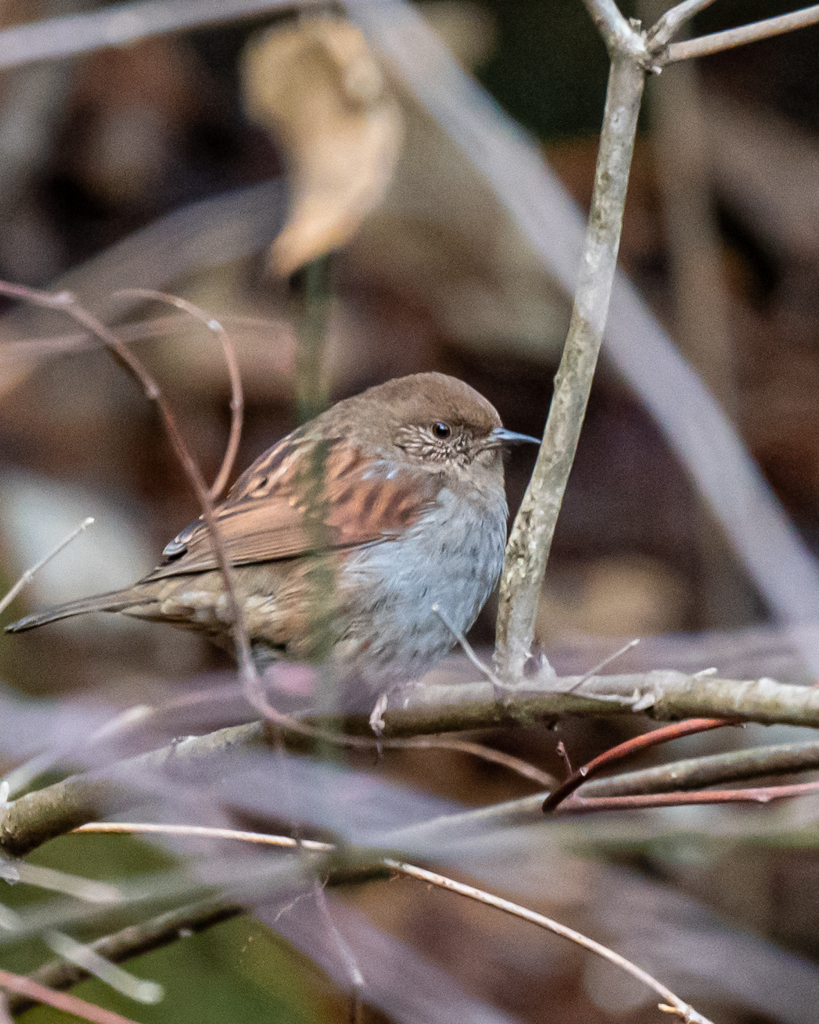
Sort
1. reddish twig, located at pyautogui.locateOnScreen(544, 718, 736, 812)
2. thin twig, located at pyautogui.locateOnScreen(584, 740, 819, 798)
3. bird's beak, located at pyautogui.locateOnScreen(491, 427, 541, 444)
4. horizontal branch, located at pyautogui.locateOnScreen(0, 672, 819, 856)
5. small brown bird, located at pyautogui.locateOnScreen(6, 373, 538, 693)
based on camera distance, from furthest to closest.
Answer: bird's beak, located at pyautogui.locateOnScreen(491, 427, 541, 444) < small brown bird, located at pyautogui.locateOnScreen(6, 373, 538, 693) < thin twig, located at pyautogui.locateOnScreen(584, 740, 819, 798) < reddish twig, located at pyautogui.locateOnScreen(544, 718, 736, 812) < horizontal branch, located at pyautogui.locateOnScreen(0, 672, 819, 856)

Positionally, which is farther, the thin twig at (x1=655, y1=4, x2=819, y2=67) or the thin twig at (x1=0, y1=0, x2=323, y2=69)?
the thin twig at (x1=0, y1=0, x2=323, y2=69)

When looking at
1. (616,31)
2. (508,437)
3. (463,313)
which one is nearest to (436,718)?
(616,31)

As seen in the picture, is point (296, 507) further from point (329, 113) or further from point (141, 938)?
point (329, 113)

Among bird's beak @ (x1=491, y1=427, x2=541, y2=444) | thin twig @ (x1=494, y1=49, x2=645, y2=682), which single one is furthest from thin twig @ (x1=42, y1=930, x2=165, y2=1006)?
bird's beak @ (x1=491, y1=427, x2=541, y2=444)

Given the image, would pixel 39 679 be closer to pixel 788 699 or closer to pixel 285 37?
pixel 285 37

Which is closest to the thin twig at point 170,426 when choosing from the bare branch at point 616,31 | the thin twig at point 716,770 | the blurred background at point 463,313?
the bare branch at point 616,31

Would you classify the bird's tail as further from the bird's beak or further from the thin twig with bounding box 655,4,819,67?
the thin twig with bounding box 655,4,819,67
